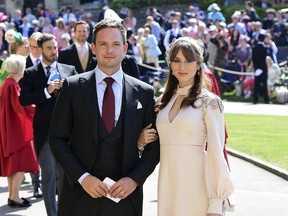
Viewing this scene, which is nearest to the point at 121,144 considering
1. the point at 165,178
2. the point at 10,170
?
the point at 165,178

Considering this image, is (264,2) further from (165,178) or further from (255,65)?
(165,178)

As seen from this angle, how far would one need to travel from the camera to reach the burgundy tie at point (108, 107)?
4965 mm

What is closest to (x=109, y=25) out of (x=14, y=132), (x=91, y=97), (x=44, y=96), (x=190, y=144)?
(x=91, y=97)

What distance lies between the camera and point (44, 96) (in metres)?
7.91

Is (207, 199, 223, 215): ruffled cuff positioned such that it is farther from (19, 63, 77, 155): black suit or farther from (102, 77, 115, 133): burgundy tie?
(19, 63, 77, 155): black suit

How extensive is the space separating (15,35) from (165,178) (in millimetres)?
6171

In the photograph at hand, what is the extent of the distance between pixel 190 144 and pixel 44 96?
3.05 meters

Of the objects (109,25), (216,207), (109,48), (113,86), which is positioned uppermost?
(109,25)

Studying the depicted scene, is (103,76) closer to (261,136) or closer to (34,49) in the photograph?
(34,49)

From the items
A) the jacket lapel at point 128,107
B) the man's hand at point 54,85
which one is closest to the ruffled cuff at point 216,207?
the jacket lapel at point 128,107

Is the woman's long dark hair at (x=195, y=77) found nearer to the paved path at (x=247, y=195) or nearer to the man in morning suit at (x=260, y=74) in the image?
the paved path at (x=247, y=195)

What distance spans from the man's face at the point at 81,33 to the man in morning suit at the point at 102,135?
183 inches

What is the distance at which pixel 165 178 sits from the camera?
531cm

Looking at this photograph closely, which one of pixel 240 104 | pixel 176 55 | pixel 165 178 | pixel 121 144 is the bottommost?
pixel 240 104
